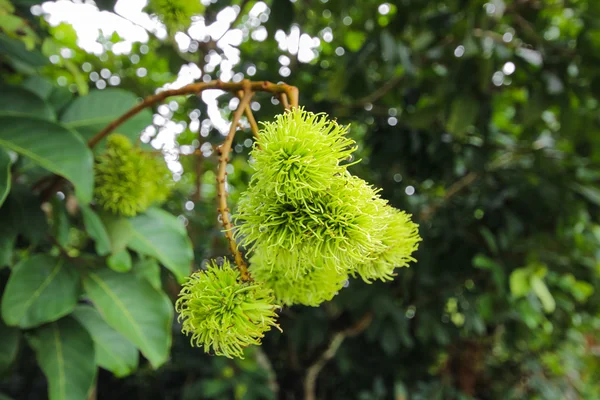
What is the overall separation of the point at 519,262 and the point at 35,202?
151 cm

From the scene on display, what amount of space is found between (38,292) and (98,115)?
427mm

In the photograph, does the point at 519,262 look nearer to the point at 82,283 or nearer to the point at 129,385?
the point at 82,283

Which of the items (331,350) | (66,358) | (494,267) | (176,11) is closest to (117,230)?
(66,358)

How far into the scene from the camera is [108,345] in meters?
1.09

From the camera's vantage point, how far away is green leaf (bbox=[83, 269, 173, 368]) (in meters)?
0.90

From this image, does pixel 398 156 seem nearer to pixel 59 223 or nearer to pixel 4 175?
pixel 59 223

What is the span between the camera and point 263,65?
143 cm

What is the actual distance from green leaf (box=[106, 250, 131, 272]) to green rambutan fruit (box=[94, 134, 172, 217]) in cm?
10

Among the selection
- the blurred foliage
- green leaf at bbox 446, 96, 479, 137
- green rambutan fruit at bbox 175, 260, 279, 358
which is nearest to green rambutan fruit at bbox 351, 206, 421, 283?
green rambutan fruit at bbox 175, 260, 279, 358

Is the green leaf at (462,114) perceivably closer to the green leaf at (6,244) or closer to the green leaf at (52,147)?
the green leaf at (52,147)

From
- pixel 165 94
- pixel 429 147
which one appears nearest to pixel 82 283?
pixel 165 94

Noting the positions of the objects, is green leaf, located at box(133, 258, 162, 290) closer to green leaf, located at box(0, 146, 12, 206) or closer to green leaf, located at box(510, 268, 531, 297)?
green leaf, located at box(0, 146, 12, 206)

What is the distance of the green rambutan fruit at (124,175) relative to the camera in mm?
889

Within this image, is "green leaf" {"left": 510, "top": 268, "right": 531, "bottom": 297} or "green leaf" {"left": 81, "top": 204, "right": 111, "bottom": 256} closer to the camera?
"green leaf" {"left": 81, "top": 204, "right": 111, "bottom": 256}
